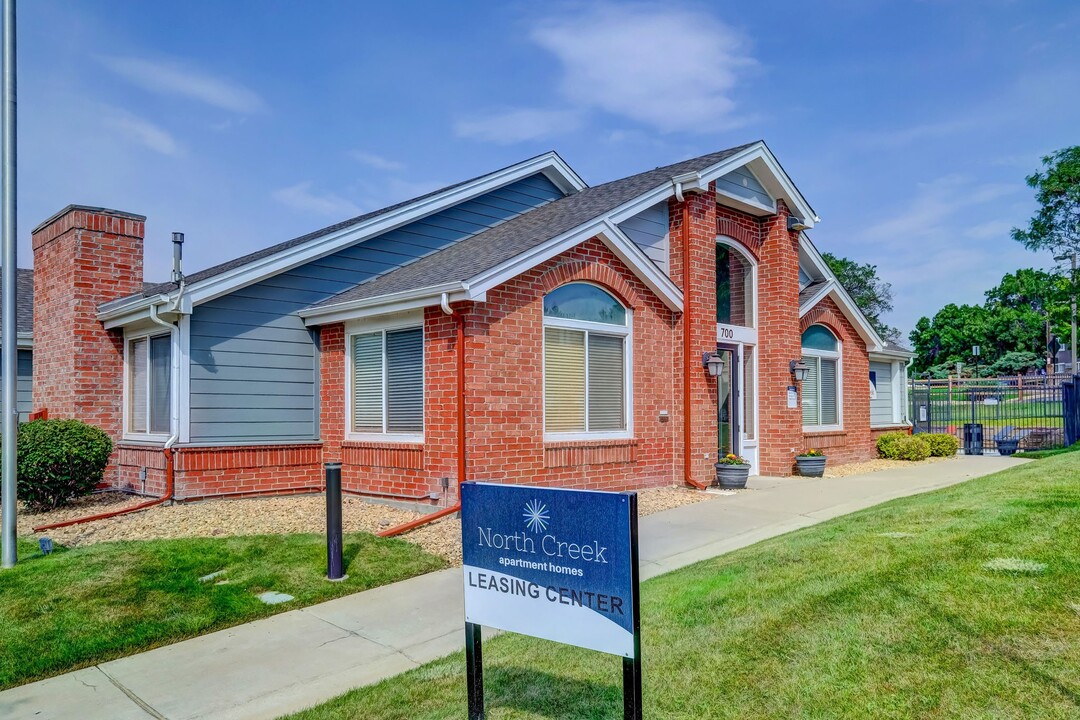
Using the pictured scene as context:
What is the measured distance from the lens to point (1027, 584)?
16.0 feet

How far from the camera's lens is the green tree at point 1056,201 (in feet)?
72.0

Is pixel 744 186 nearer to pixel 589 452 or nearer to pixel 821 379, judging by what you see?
pixel 821 379

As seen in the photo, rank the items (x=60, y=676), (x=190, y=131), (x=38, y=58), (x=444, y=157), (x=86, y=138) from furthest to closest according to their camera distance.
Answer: (x=444, y=157) < (x=190, y=131) < (x=86, y=138) < (x=38, y=58) < (x=60, y=676)

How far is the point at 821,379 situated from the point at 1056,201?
38.5 feet

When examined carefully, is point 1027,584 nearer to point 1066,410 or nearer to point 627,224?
point 627,224

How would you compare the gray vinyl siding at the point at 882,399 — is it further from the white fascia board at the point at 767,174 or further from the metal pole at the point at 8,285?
the metal pole at the point at 8,285

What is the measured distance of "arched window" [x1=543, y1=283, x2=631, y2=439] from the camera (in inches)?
444

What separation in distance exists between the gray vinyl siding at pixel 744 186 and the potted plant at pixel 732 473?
5052mm

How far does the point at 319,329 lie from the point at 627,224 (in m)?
5.46

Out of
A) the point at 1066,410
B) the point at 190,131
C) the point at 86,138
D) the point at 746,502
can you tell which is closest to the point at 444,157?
the point at 190,131

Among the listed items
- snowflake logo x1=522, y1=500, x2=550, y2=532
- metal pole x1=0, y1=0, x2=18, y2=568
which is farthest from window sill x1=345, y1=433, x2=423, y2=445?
snowflake logo x1=522, y1=500, x2=550, y2=532

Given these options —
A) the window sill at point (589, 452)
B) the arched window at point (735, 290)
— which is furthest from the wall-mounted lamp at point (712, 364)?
the arched window at point (735, 290)

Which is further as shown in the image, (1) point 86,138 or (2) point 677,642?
(1) point 86,138

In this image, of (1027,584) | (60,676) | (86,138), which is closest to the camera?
(1027,584)
